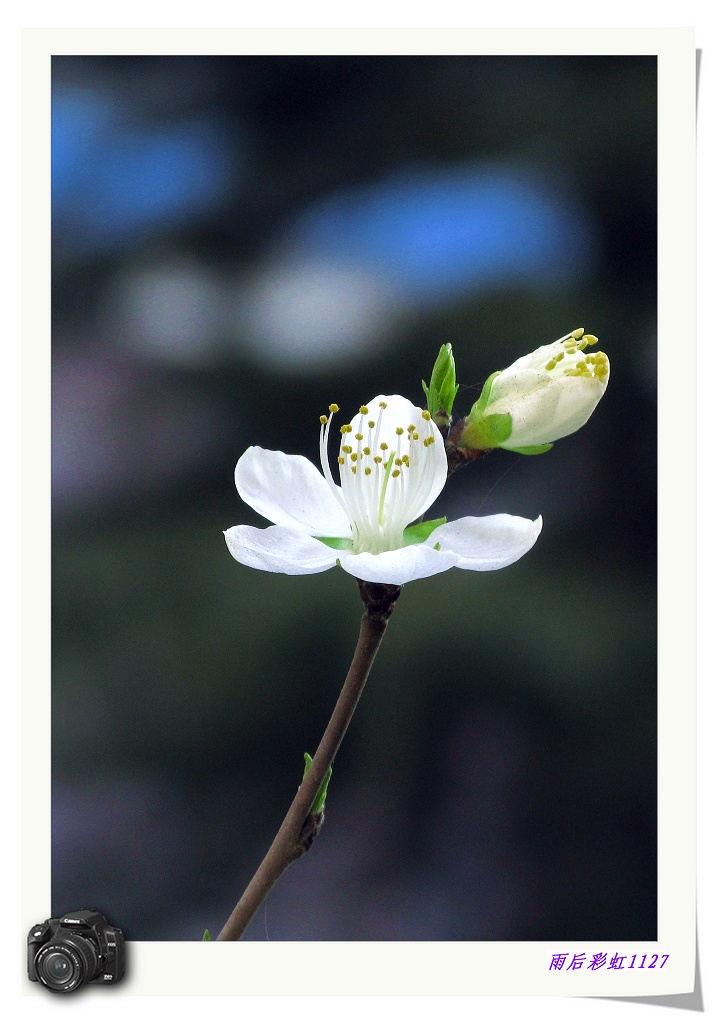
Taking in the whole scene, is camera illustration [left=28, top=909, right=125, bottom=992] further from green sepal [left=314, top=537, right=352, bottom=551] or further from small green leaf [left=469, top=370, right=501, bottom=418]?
small green leaf [left=469, top=370, right=501, bottom=418]

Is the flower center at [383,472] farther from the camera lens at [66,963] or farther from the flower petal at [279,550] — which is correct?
the camera lens at [66,963]

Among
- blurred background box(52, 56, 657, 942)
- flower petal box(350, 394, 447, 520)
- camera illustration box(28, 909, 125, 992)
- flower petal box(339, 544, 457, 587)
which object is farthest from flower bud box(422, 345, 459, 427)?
camera illustration box(28, 909, 125, 992)

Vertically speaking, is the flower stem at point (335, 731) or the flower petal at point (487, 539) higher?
the flower petal at point (487, 539)


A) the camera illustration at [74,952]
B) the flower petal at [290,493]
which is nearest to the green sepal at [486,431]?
the flower petal at [290,493]
